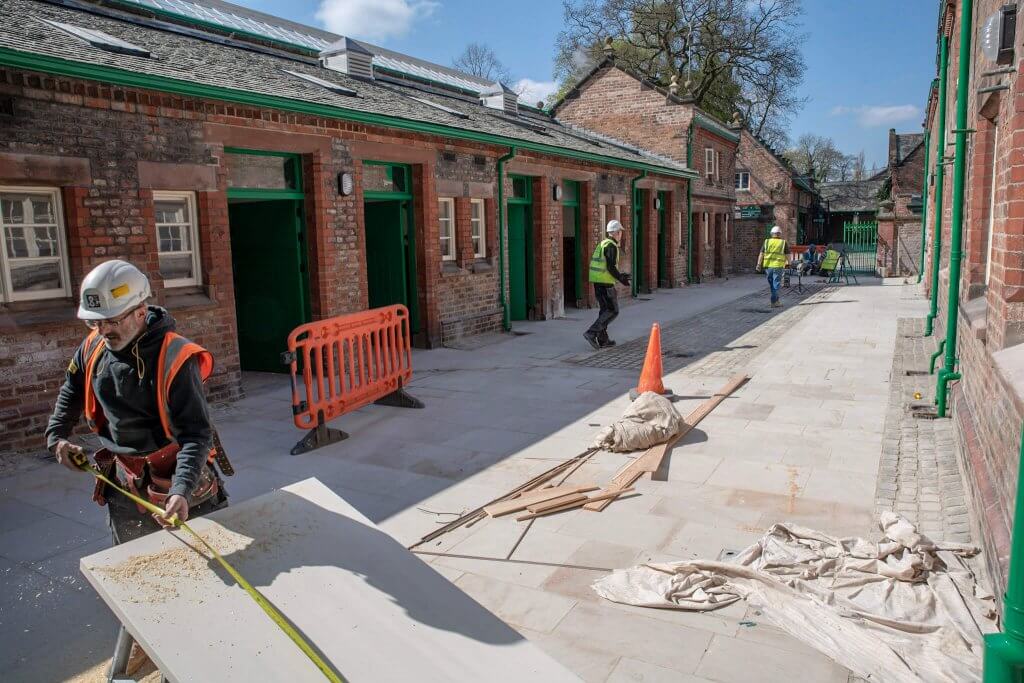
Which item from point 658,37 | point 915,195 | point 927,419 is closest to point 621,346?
point 927,419

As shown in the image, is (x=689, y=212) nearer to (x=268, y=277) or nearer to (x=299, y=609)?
(x=268, y=277)

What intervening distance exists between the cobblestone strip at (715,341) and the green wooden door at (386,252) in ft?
10.8

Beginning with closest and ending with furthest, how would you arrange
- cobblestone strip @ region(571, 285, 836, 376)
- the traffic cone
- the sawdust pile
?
the sawdust pile < the traffic cone < cobblestone strip @ region(571, 285, 836, 376)

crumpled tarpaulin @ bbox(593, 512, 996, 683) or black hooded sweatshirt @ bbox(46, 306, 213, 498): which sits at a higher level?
black hooded sweatshirt @ bbox(46, 306, 213, 498)

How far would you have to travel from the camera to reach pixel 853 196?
51250mm

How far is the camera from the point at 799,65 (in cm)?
3997

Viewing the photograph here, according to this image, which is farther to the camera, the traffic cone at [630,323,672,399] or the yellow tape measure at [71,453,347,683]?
the traffic cone at [630,323,672,399]

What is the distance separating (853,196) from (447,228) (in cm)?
4557

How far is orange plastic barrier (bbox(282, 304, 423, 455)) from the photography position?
23.0 feet

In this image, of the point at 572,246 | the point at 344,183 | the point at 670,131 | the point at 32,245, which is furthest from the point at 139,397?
the point at 670,131

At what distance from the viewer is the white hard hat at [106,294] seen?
3012 millimetres

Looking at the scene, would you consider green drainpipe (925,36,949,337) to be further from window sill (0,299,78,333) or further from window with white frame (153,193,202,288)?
window sill (0,299,78,333)

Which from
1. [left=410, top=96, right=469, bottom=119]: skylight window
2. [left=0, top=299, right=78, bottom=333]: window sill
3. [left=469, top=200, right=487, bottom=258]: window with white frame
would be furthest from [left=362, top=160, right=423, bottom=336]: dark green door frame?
[left=0, top=299, right=78, bottom=333]: window sill

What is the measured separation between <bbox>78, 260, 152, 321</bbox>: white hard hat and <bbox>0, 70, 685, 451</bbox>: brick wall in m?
4.87
